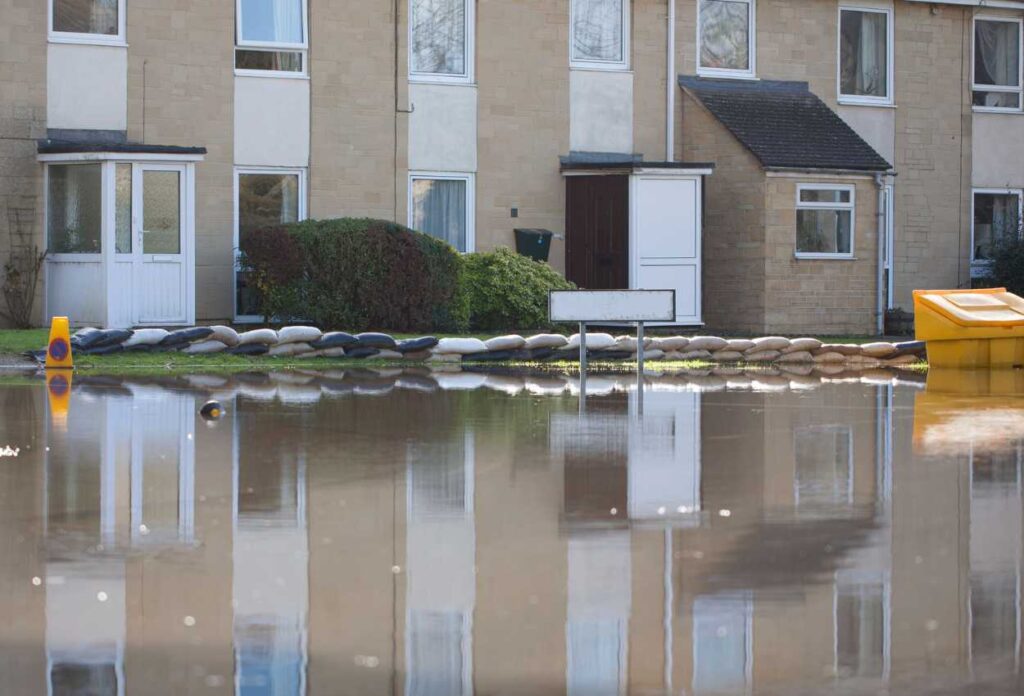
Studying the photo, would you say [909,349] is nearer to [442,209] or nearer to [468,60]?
[442,209]

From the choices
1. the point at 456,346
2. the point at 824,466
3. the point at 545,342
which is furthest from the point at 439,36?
the point at 824,466

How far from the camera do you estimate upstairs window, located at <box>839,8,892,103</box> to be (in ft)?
106

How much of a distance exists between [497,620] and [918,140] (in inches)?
1092

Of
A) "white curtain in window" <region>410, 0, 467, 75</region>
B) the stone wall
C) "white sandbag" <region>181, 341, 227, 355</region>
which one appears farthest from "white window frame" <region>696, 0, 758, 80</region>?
"white sandbag" <region>181, 341, 227, 355</region>

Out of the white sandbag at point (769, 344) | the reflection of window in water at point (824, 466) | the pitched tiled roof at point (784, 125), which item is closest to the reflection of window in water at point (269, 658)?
the reflection of window in water at point (824, 466)

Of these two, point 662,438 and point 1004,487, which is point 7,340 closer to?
point 662,438

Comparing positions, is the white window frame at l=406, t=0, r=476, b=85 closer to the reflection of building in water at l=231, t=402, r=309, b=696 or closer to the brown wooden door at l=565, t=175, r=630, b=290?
the brown wooden door at l=565, t=175, r=630, b=290

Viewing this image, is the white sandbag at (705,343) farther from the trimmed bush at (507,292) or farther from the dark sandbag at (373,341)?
the dark sandbag at (373,341)

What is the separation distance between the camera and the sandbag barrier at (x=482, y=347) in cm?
2183

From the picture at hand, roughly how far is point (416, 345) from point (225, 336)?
96.1 inches

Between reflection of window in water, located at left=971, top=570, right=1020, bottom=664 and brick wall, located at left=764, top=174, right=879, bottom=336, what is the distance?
72.2ft

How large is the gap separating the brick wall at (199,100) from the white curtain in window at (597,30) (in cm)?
625

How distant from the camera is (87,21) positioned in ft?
86.3

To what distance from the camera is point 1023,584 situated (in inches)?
291
